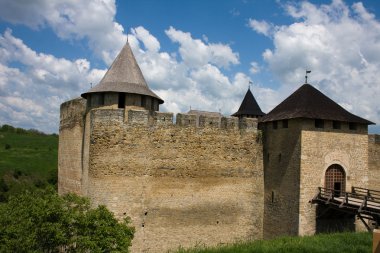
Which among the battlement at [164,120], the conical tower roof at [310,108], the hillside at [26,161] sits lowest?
the hillside at [26,161]

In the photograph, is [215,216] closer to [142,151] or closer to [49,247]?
[142,151]

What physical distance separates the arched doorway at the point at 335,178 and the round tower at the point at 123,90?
27.7 ft

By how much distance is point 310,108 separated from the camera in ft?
54.3

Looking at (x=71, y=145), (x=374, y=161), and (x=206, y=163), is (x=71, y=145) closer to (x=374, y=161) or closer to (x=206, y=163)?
(x=206, y=163)

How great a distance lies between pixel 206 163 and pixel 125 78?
210 inches

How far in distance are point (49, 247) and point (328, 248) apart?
8832 millimetres

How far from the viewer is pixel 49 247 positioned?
12.2 m

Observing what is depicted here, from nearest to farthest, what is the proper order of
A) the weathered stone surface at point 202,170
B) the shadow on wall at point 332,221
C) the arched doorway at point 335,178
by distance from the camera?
1. the weathered stone surface at point 202,170
2. the shadow on wall at point 332,221
3. the arched doorway at point 335,178

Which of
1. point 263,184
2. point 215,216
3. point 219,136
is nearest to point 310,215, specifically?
point 263,184

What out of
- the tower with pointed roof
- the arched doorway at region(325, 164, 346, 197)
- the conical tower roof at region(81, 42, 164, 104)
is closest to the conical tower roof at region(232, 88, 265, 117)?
the tower with pointed roof

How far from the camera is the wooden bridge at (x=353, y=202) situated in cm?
1386

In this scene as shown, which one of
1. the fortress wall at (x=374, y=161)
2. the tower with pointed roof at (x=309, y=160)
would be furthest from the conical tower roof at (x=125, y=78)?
the fortress wall at (x=374, y=161)

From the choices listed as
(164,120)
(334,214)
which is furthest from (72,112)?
(334,214)

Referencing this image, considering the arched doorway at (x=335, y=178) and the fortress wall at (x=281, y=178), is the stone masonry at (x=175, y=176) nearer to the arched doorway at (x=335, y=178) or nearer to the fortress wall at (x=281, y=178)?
the fortress wall at (x=281, y=178)
